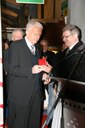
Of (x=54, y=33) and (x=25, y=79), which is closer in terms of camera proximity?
(x=25, y=79)

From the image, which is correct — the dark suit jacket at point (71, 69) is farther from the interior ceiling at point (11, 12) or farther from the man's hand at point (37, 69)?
the interior ceiling at point (11, 12)

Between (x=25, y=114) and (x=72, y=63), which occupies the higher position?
(x=72, y=63)

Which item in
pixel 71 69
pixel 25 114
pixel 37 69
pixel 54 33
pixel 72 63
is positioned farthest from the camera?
pixel 54 33

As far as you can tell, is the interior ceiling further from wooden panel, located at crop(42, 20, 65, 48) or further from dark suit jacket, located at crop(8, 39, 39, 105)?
dark suit jacket, located at crop(8, 39, 39, 105)

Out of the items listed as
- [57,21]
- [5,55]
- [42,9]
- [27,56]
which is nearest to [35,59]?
[27,56]

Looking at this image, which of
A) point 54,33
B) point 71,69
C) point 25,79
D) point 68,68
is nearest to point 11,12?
point 54,33

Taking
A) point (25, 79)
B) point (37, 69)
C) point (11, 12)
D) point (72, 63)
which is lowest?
point (25, 79)

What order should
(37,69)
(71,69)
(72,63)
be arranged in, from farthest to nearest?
(37,69) < (72,63) < (71,69)

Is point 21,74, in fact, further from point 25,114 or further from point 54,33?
point 54,33

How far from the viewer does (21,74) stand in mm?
2523

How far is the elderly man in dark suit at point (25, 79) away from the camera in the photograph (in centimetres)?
252

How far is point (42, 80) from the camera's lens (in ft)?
8.93

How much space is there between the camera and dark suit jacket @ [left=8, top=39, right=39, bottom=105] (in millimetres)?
2521

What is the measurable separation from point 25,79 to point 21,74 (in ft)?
0.27
